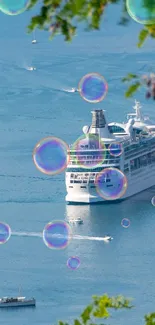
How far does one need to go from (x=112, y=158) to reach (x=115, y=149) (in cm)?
39

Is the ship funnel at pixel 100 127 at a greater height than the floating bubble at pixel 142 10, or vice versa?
the ship funnel at pixel 100 127

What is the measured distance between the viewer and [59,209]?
79.8 ft

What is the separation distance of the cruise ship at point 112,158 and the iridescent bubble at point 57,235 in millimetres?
3044

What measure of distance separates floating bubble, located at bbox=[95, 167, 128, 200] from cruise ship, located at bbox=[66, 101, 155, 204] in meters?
0.05

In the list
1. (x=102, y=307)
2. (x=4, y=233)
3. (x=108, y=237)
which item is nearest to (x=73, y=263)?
(x=4, y=233)

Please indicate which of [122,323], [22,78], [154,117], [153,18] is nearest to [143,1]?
[153,18]

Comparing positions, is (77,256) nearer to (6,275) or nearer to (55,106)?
(6,275)

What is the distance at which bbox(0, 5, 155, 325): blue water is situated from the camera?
17391mm

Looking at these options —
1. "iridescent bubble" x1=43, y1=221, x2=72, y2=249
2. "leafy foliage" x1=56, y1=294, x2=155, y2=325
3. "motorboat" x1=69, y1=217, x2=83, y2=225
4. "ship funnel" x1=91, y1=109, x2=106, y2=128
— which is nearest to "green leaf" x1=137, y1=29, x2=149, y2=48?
"leafy foliage" x1=56, y1=294, x2=155, y2=325

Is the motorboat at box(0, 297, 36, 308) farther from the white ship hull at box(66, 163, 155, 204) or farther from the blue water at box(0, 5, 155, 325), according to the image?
the white ship hull at box(66, 163, 155, 204)

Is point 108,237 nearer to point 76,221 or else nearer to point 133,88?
point 76,221

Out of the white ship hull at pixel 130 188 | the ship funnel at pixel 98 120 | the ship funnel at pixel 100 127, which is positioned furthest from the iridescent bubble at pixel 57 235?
the ship funnel at pixel 98 120

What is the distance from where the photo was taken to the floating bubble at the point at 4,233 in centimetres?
1983

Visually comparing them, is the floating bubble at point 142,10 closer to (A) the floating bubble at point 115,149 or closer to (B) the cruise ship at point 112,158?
(B) the cruise ship at point 112,158
